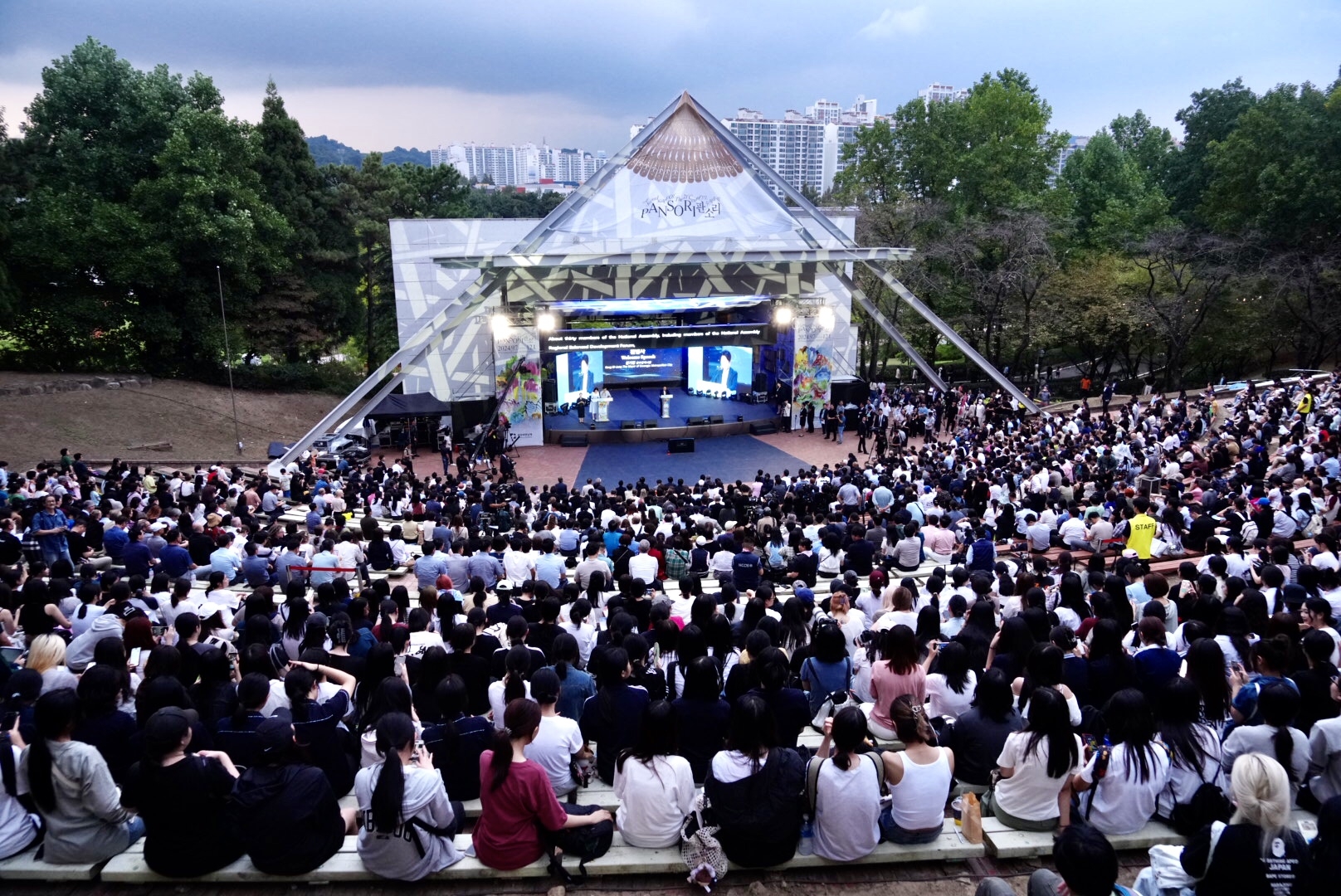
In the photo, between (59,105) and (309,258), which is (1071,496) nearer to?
(309,258)

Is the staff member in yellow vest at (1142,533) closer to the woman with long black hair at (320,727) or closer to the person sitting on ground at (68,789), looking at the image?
the woman with long black hair at (320,727)

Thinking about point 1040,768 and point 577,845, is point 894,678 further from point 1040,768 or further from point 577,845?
point 577,845

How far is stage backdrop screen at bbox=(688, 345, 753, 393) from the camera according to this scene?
29.5m

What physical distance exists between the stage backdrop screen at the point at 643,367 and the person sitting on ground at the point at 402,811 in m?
24.1

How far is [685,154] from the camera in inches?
942

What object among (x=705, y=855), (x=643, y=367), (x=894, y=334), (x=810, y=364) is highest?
(x=894, y=334)

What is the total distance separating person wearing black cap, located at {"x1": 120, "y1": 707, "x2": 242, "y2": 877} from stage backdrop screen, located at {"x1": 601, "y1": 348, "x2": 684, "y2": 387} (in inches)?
951

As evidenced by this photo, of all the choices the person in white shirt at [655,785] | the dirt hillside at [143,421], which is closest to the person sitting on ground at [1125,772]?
the person in white shirt at [655,785]

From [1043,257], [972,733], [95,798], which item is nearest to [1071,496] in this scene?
[972,733]

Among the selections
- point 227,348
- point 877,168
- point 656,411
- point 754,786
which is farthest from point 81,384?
point 877,168

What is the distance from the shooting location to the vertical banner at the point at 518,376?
79.0ft

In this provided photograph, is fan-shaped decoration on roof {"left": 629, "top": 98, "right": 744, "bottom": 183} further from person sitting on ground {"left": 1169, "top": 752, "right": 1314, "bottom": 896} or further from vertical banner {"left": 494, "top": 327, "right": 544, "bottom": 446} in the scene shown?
person sitting on ground {"left": 1169, "top": 752, "right": 1314, "bottom": 896}

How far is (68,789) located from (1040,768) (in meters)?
5.01

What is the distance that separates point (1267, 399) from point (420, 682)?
23864 mm
